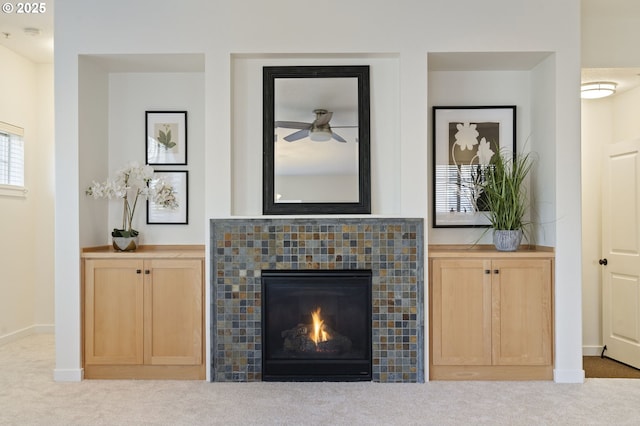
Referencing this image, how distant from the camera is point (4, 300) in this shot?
4.94 meters

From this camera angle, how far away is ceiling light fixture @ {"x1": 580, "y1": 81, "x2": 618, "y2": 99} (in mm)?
4641

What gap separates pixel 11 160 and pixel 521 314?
4775 millimetres

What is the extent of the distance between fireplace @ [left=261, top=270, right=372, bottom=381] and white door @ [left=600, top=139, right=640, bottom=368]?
2556 mm

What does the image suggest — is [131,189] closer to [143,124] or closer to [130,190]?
[130,190]

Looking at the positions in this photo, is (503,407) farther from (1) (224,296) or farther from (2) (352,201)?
(1) (224,296)

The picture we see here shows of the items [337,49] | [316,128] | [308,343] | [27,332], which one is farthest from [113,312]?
[337,49]

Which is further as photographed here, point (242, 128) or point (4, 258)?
point (4, 258)

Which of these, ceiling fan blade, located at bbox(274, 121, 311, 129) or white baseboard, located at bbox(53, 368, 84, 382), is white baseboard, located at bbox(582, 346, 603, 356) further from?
white baseboard, located at bbox(53, 368, 84, 382)

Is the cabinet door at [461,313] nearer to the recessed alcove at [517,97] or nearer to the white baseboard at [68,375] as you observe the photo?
the recessed alcove at [517,97]

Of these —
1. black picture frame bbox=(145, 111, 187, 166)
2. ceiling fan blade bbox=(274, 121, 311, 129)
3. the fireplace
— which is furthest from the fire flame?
black picture frame bbox=(145, 111, 187, 166)

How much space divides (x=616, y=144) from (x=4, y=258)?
5.75m

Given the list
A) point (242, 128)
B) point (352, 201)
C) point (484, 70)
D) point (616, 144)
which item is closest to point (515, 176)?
point (484, 70)

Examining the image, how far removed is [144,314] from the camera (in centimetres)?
377

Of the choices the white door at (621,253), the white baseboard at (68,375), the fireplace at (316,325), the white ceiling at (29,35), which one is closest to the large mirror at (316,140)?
the fireplace at (316,325)
